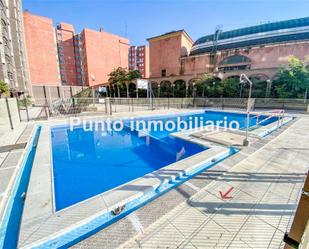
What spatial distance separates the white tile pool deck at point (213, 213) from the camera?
65.8 inches

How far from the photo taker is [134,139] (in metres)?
7.05

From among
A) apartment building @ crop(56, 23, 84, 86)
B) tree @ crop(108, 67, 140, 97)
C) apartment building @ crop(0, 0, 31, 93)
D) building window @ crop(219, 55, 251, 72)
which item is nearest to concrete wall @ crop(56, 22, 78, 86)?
apartment building @ crop(56, 23, 84, 86)

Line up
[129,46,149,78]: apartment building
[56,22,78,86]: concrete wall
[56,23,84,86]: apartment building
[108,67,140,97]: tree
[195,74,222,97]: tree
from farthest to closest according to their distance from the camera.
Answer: [129,46,149,78]: apartment building < [56,22,78,86]: concrete wall < [56,23,84,86]: apartment building < [108,67,140,97]: tree < [195,74,222,97]: tree

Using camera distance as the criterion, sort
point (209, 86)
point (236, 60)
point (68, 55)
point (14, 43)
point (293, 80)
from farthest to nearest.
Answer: point (68, 55), point (236, 60), point (209, 86), point (14, 43), point (293, 80)

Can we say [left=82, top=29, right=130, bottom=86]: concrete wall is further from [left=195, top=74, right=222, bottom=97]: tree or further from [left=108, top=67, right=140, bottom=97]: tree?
[left=195, top=74, right=222, bottom=97]: tree

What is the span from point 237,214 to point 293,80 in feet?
65.5

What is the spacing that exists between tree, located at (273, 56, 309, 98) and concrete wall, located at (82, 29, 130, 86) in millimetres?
35167

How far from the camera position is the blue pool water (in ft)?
11.2

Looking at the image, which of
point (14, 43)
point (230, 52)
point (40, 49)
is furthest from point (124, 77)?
point (230, 52)

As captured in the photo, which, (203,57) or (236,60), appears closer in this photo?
(236,60)

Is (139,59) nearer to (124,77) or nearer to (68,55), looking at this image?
(68,55)

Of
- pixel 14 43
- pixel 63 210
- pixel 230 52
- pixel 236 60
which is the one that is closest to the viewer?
pixel 63 210

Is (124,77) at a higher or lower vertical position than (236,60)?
lower

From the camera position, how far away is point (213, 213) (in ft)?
6.73
